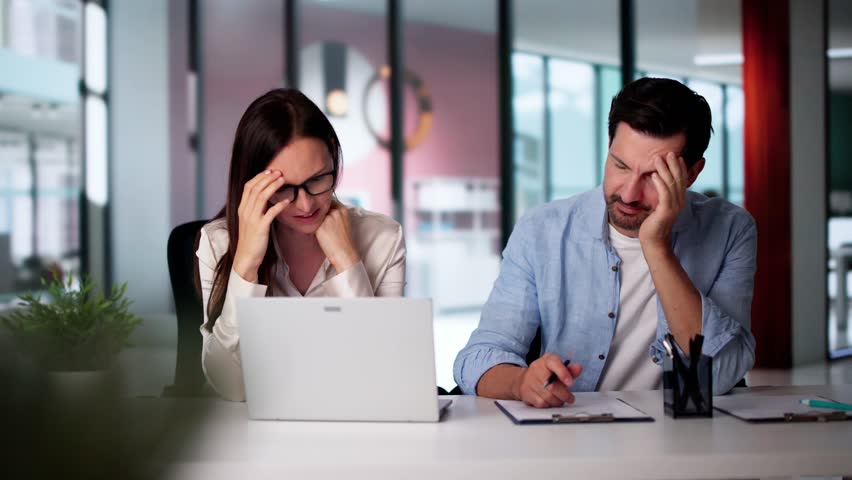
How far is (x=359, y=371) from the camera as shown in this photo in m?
1.37

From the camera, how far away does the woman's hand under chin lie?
198cm

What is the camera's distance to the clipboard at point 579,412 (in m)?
1.41

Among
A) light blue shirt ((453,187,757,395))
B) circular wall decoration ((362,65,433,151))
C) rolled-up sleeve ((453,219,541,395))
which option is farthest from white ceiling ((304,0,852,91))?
rolled-up sleeve ((453,219,541,395))

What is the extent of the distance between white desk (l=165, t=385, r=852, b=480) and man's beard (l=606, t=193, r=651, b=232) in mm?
683

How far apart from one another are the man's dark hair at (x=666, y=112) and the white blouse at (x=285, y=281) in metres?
0.66

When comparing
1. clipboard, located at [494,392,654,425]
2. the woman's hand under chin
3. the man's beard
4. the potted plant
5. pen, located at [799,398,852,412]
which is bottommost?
clipboard, located at [494,392,654,425]

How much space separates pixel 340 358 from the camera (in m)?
1.35

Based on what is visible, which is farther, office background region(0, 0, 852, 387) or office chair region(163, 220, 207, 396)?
office background region(0, 0, 852, 387)

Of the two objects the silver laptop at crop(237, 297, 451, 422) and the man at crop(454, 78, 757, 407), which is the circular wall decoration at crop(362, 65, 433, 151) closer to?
the man at crop(454, 78, 757, 407)

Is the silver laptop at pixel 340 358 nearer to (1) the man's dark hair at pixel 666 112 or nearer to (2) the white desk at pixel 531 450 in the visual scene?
(2) the white desk at pixel 531 450

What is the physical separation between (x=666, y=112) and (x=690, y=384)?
2.41ft

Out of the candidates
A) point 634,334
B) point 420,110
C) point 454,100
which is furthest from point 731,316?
point 454,100

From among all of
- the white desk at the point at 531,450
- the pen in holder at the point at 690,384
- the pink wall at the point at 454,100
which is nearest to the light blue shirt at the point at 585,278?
the pen in holder at the point at 690,384

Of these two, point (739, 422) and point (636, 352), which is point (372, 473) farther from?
point (636, 352)
